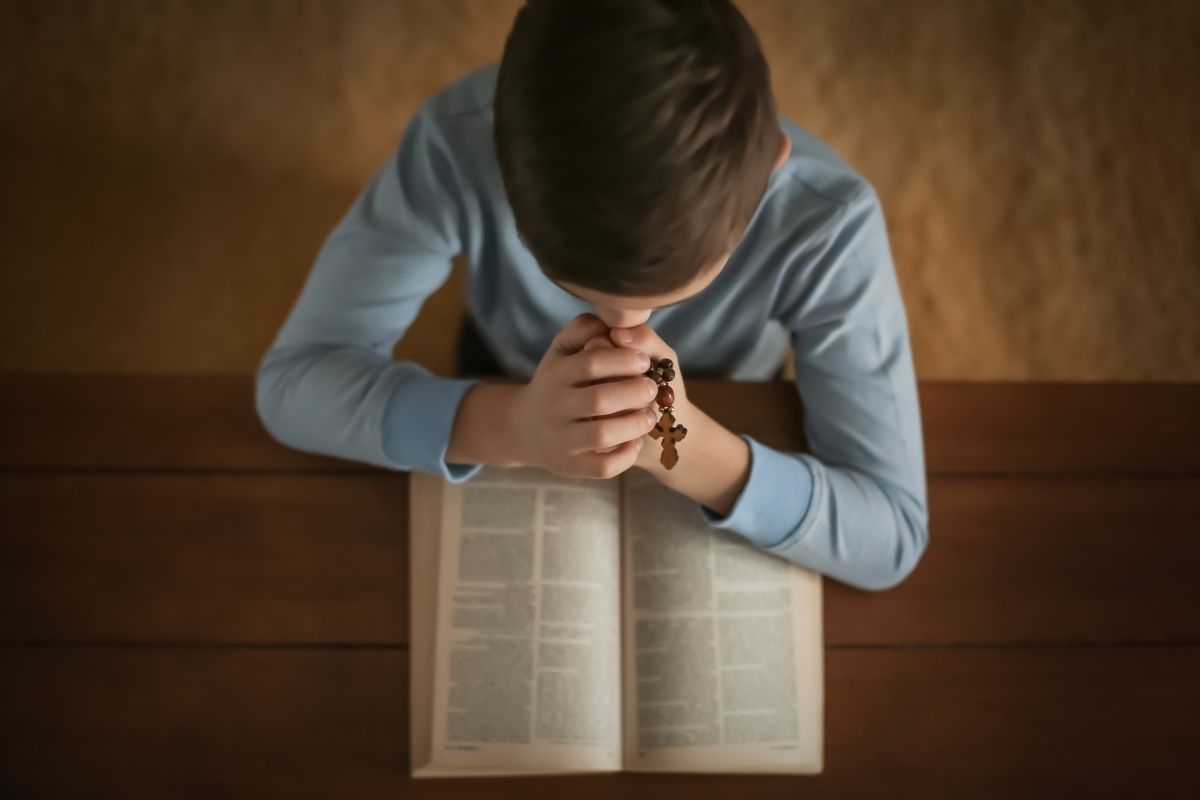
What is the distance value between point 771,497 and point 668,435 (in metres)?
0.17

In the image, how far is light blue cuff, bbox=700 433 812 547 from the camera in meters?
0.73

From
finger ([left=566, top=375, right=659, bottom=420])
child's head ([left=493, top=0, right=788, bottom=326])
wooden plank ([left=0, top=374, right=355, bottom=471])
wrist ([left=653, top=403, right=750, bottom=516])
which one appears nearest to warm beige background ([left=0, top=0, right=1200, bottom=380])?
wooden plank ([left=0, top=374, right=355, bottom=471])

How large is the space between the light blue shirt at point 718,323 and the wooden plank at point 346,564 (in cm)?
7

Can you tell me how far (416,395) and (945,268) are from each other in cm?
85

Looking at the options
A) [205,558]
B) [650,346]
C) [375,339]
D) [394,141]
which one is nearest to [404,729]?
[205,558]

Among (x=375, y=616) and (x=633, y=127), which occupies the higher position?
Answer: (x=633, y=127)

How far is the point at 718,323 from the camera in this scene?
80cm

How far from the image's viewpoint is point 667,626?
0.79m

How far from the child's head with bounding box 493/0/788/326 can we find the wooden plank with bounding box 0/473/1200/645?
17.2 inches

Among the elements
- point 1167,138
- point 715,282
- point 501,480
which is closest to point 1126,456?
point 715,282

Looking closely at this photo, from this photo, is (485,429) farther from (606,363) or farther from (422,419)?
(606,363)

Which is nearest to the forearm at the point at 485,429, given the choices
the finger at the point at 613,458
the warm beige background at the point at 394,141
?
the finger at the point at 613,458

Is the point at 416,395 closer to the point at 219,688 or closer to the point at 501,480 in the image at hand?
the point at 501,480

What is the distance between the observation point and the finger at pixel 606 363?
0.56 metres
